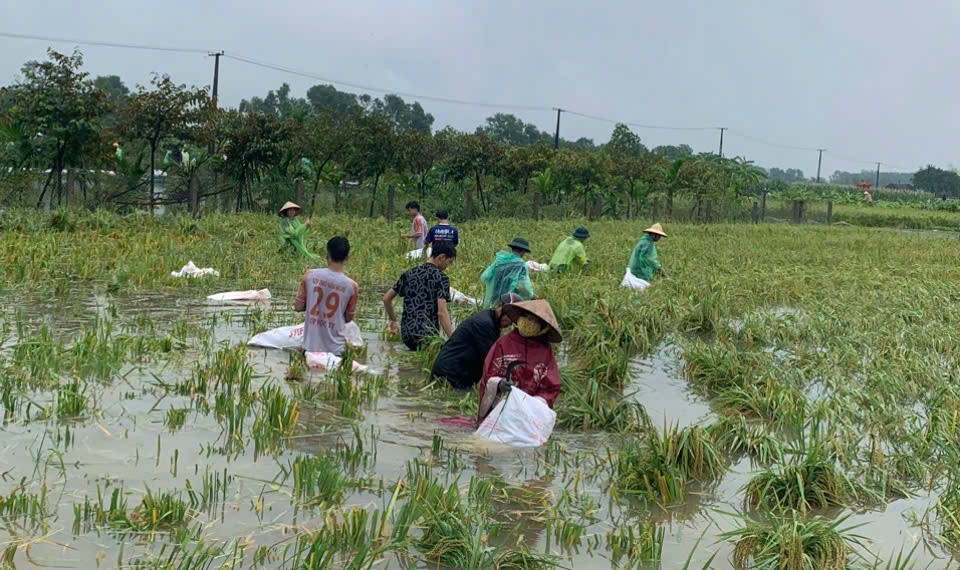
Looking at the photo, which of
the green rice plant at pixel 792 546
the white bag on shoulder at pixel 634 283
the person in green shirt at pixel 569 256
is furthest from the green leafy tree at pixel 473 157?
the green rice plant at pixel 792 546

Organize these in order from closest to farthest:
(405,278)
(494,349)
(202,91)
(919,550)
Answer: (919,550) < (494,349) < (405,278) < (202,91)

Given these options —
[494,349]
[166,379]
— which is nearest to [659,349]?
[494,349]

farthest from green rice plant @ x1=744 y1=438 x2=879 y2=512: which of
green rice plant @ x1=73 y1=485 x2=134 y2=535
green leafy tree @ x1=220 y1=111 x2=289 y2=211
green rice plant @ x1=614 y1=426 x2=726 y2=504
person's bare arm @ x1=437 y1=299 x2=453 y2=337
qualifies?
green leafy tree @ x1=220 y1=111 x2=289 y2=211

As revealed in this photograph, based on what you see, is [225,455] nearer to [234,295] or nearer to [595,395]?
[595,395]

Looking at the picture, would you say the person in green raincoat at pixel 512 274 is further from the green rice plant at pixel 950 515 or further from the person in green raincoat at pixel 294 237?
the person in green raincoat at pixel 294 237

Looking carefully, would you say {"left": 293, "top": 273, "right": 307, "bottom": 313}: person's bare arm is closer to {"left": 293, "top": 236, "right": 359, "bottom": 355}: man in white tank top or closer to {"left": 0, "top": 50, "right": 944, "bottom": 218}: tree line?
{"left": 293, "top": 236, "right": 359, "bottom": 355}: man in white tank top

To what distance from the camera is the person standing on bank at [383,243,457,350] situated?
8109mm

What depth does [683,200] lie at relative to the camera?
39.2m

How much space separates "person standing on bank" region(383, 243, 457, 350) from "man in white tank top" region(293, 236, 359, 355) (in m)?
0.56

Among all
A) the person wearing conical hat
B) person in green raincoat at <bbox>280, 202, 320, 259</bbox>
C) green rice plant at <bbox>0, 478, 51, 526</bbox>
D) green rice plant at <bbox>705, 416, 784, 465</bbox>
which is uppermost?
person in green raincoat at <bbox>280, 202, 320, 259</bbox>

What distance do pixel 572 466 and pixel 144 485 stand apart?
2.45 meters

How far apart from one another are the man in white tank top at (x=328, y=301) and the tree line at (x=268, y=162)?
12.8 meters

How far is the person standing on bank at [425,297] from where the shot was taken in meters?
8.11

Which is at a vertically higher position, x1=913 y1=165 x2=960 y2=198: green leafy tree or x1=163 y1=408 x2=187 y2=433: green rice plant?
x1=913 y1=165 x2=960 y2=198: green leafy tree
